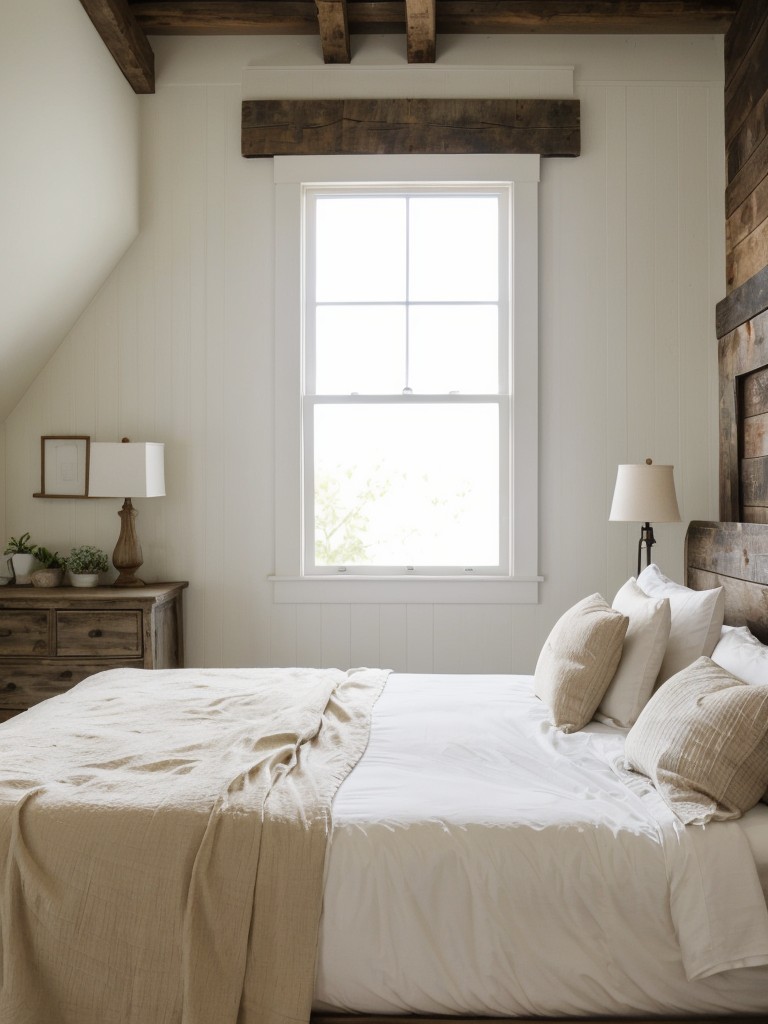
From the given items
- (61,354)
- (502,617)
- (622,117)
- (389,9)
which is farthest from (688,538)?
(61,354)

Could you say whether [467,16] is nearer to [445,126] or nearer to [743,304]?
[445,126]

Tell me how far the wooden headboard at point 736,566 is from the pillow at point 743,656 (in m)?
0.27

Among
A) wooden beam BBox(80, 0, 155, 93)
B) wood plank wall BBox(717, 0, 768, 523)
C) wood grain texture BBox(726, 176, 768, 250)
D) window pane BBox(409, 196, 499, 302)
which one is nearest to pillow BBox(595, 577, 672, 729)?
wood plank wall BBox(717, 0, 768, 523)

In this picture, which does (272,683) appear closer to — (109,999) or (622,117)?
(109,999)

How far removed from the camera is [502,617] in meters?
4.03

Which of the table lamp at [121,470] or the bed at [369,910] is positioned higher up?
the table lamp at [121,470]

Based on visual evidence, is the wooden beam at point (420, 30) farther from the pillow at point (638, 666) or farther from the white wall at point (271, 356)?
the pillow at point (638, 666)

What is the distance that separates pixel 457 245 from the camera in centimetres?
410

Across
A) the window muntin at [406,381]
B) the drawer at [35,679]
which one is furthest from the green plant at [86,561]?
the window muntin at [406,381]

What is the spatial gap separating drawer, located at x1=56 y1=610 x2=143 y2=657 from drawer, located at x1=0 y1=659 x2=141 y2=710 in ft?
0.20

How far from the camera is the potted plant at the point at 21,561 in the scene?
3938mm

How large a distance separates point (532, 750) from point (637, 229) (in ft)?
9.23

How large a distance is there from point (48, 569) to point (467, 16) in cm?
324

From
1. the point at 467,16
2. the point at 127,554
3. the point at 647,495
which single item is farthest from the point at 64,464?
the point at 467,16
